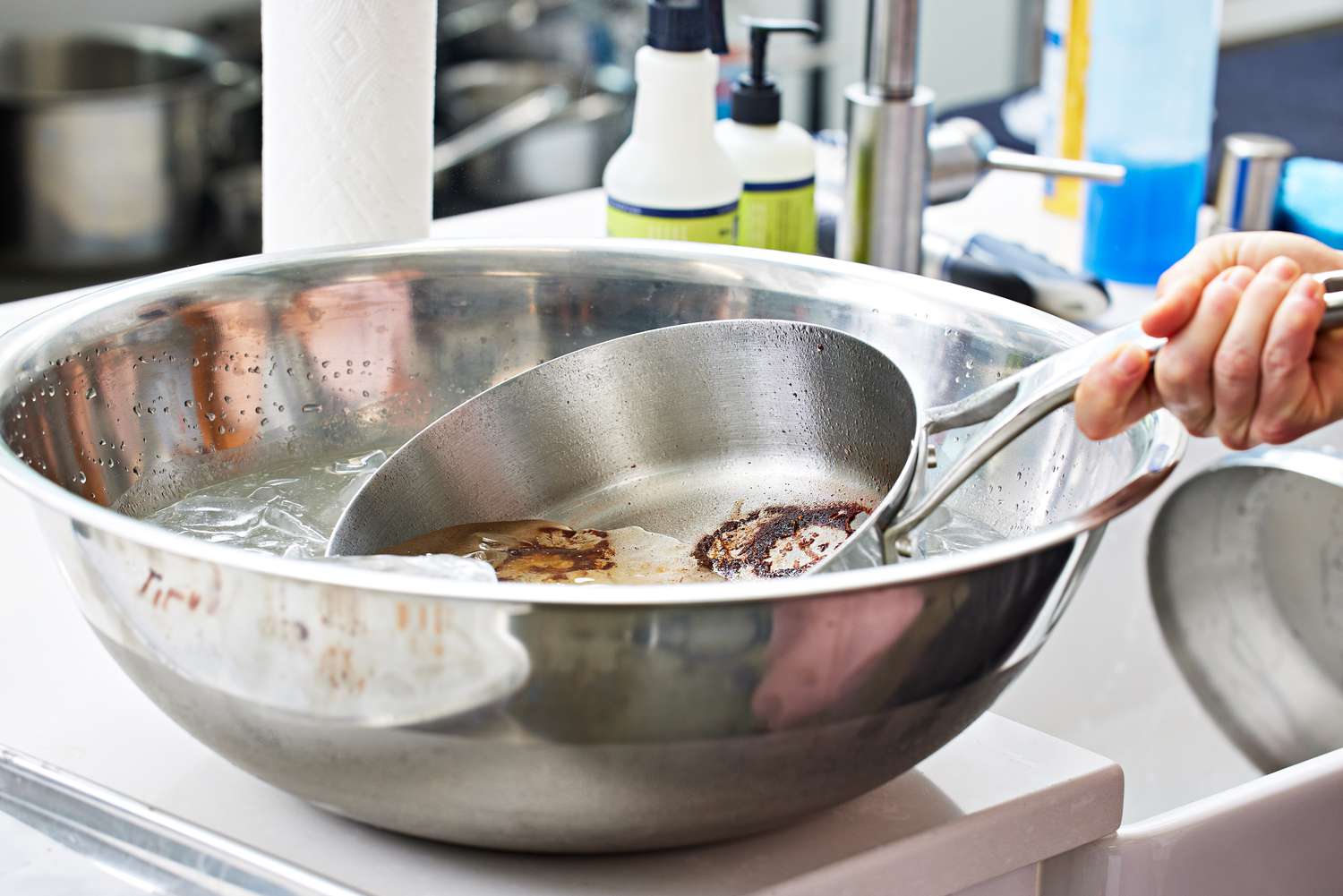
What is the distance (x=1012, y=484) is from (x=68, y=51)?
1.68m

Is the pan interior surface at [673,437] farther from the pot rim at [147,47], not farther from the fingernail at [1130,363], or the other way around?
the pot rim at [147,47]

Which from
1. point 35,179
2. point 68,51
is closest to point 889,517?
point 35,179

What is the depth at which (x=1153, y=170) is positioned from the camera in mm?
890

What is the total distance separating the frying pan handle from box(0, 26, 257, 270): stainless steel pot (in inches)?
53.9

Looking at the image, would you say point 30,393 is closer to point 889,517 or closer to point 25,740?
point 25,740

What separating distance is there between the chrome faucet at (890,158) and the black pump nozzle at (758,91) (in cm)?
4

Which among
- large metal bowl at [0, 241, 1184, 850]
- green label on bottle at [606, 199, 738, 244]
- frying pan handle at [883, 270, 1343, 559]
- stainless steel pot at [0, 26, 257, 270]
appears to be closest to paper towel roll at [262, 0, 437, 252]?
green label on bottle at [606, 199, 738, 244]

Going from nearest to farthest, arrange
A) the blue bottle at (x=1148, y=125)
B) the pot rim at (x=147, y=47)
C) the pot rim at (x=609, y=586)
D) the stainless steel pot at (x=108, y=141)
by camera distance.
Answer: the pot rim at (x=609, y=586)
the blue bottle at (x=1148, y=125)
the stainless steel pot at (x=108, y=141)
the pot rim at (x=147, y=47)

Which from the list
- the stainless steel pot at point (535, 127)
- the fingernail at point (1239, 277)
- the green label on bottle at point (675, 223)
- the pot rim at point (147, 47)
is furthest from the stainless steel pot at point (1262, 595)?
the pot rim at point (147, 47)

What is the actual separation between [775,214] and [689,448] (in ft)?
0.91

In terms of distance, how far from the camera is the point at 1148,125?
0.89m

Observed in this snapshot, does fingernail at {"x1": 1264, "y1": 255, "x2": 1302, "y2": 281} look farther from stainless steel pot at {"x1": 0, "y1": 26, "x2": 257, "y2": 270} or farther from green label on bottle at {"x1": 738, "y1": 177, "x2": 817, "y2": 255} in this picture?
stainless steel pot at {"x1": 0, "y1": 26, "x2": 257, "y2": 270}

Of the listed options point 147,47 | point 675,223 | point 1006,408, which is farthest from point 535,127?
point 1006,408

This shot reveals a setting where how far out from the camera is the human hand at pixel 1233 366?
13.9 inches
